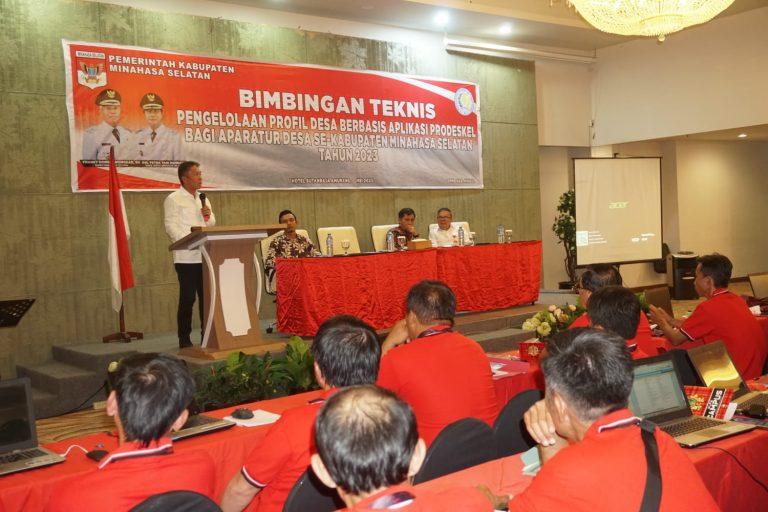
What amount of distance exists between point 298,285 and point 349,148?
296 centimetres

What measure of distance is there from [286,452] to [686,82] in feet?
33.5

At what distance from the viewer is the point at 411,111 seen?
945 cm

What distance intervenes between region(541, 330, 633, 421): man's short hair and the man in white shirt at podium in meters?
4.48

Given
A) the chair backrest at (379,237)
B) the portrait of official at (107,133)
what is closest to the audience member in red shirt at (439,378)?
the portrait of official at (107,133)

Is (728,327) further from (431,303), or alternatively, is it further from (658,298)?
(431,303)

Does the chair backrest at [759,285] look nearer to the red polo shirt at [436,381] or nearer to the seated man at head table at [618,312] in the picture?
the seated man at head table at [618,312]

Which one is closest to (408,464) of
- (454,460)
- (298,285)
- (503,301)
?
(454,460)

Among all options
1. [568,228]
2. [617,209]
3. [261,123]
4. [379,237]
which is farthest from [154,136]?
[617,209]

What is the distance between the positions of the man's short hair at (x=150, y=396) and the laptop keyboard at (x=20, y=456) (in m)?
0.68

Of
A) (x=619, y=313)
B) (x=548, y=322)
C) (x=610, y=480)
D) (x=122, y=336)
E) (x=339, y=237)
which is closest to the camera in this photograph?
(x=610, y=480)

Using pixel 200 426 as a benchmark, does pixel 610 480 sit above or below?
above

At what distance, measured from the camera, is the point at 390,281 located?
694 cm

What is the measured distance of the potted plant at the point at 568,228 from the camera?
11.3 m

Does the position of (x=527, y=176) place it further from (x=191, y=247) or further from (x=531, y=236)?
(x=191, y=247)
